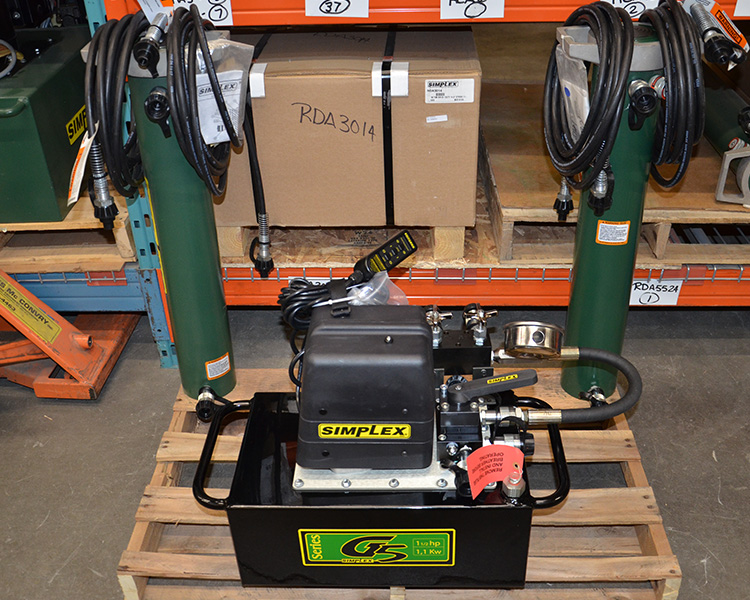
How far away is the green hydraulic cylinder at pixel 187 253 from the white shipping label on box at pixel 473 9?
886 mm

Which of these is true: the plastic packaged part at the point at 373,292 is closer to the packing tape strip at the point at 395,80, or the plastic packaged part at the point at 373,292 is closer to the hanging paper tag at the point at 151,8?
the packing tape strip at the point at 395,80

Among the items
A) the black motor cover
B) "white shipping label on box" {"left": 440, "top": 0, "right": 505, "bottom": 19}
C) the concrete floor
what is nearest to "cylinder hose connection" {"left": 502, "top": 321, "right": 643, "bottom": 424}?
the black motor cover

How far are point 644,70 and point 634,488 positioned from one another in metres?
1.23

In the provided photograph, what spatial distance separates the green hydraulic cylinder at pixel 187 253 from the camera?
7.72 ft

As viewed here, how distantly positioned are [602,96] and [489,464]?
1018 millimetres

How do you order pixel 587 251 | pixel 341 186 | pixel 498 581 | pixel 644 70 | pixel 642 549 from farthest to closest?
pixel 341 186 < pixel 587 251 < pixel 642 549 < pixel 644 70 < pixel 498 581

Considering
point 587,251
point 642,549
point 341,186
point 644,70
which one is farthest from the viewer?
point 341,186

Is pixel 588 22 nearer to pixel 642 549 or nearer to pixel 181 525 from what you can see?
pixel 642 549

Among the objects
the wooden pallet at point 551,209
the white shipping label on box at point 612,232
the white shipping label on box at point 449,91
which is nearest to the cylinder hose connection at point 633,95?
the white shipping label on box at point 612,232

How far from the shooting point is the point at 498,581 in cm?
202

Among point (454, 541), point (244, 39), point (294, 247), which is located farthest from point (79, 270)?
point (454, 541)

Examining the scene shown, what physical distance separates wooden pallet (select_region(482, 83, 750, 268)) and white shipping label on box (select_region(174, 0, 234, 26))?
112 cm

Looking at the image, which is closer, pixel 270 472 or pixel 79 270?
pixel 270 472

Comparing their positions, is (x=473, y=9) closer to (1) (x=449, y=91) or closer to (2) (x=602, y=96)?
(1) (x=449, y=91)
